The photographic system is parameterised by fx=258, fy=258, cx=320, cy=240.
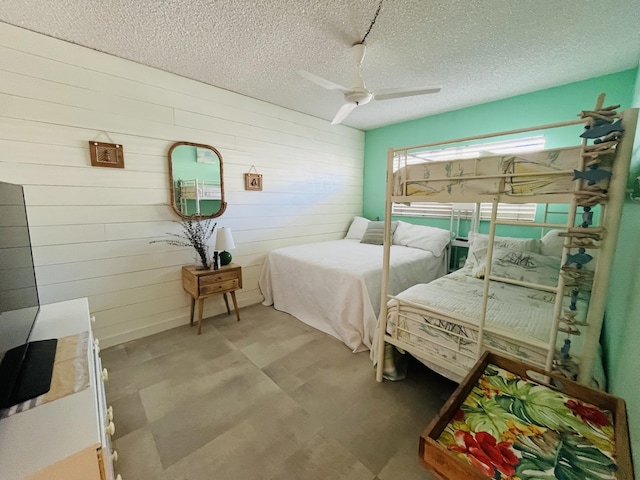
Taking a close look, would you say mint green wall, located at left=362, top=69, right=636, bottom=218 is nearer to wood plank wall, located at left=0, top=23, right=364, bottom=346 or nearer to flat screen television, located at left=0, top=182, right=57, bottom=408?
wood plank wall, located at left=0, top=23, right=364, bottom=346

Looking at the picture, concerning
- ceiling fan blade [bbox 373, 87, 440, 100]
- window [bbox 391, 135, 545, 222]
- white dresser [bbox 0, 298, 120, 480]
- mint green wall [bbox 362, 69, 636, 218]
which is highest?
mint green wall [bbox 362, 69, 636, 218]

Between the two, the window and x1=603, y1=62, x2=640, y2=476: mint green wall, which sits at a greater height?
the window

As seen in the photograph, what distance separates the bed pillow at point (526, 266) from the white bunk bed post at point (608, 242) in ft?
2.75

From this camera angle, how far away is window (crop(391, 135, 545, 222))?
2.79 metres

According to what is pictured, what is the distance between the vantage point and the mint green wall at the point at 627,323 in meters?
0.79

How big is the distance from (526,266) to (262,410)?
84.5 inches

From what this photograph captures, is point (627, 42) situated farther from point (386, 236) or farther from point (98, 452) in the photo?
point (98, 452)

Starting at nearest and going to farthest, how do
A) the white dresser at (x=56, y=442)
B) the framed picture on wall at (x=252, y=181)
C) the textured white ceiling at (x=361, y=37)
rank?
the white dresser at (x=56, y=442)
the textured white ceiling at (x=361, y=37)
the framed picture on wall at (x=252, y=181)

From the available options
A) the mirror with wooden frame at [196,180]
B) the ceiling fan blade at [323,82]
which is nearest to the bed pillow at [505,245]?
the ceiling fan blade at [323,82]

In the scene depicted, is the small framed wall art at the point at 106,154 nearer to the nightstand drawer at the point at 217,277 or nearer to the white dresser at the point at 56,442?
the nightstand drawer at the point at 217,277

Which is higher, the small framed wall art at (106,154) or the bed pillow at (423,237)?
the small framed wall art at (106,154)

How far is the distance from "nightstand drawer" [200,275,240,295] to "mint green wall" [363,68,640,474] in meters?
2.59

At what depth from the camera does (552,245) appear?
83.0 inches

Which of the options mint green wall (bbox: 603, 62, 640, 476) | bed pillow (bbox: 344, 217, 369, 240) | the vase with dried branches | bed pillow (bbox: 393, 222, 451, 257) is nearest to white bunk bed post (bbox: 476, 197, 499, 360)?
mint green wall (bbox: 603, 62, 640, 476)
